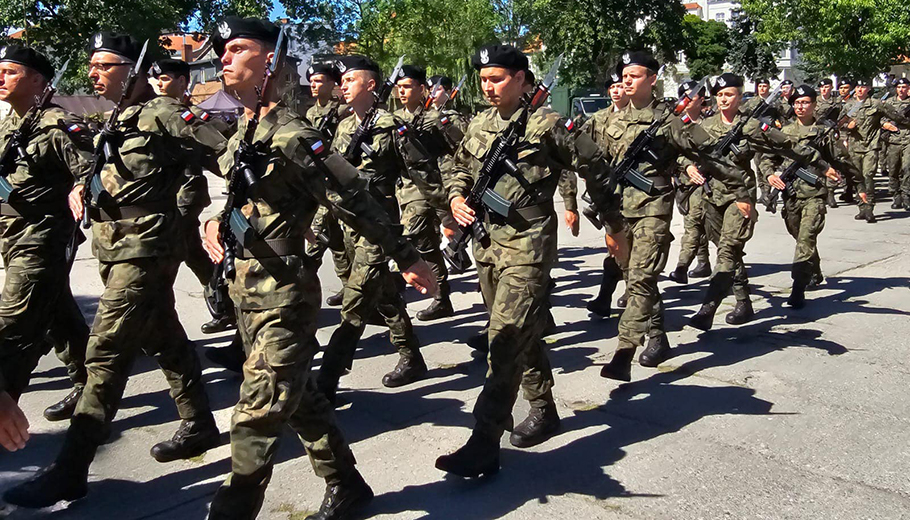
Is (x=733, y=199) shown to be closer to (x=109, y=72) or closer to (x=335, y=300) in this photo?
(x=335, y=300)

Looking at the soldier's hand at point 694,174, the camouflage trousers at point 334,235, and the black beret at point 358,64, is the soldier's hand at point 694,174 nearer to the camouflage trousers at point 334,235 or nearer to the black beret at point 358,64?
the black beret at point 358,64

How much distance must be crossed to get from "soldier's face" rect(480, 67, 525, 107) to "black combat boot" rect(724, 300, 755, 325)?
3821 millimetres

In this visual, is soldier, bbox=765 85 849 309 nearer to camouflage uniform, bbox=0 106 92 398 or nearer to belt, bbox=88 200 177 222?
belt, bbox=88 200 177 222

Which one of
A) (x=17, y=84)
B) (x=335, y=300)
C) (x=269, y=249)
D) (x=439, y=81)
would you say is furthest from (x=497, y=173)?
(x=439, y=81)

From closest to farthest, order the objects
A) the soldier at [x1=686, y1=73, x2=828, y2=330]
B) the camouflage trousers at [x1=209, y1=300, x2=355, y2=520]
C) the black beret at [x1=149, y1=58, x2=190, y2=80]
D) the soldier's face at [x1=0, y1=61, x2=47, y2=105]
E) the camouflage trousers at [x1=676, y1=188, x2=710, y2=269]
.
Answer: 1. the camouflage trousers at [x1=209, y1=300, x2=355, y2=520]
2. the soldier's face at [x1=0, y1=61, x2=47, y2=105]
3. the black beret at [x1=149, y1=58, x2=190, y2=80]
4. the soldier at [x1=686, y1=73, x2=828, y2=330]
5. the camouflage trousers at [x1=676, y1=188, x2=710, y2=269]

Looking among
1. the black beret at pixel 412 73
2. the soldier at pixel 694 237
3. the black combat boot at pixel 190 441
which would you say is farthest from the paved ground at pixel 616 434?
the black beret at pixel 412 73

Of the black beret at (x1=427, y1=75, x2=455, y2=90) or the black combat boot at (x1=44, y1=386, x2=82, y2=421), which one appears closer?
the black combat boot at (x1=44, y1=386, x2=82, y2=421)

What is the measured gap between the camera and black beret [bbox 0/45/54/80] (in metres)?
5.11

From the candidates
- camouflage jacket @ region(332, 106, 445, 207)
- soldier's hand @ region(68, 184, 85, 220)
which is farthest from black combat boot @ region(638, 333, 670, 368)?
soldier's hand @ region(68, 184, 85, 220)

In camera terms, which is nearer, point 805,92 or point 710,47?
point 805,92

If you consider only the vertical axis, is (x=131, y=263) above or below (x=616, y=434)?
above

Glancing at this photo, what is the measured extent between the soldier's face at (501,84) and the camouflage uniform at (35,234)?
2.16 m

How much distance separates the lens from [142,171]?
429cm

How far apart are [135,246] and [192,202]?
2.28m
